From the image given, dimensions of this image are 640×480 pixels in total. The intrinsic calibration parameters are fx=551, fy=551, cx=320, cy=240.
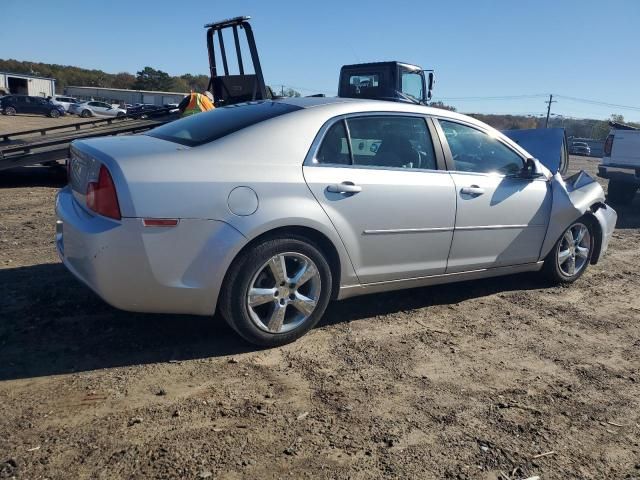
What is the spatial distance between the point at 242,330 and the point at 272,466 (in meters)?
1.14

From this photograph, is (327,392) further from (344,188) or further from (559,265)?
(559,265)

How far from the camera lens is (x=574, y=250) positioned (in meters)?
5.34

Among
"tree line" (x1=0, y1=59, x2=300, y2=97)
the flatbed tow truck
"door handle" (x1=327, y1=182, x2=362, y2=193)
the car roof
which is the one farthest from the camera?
"tree line" (x1=0, y1=59, x2=300, y2=97)

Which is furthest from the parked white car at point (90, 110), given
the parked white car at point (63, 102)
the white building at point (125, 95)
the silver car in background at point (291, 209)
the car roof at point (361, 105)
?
the silver car in background at point (291, 209)

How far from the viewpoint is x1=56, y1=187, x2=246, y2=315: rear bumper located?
307 cm

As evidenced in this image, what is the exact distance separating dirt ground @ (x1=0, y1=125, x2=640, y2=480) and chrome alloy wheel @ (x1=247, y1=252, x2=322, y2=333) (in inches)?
7.9

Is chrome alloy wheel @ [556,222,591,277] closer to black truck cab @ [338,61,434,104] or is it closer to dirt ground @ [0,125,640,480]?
dirt ground @ [0,125,640,480]

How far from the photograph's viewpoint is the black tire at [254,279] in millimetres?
3346

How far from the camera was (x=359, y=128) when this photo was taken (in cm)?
393

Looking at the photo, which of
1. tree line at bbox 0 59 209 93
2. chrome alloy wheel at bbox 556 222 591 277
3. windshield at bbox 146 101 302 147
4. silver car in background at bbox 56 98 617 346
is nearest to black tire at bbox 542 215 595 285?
chrome alloy wheel at bbox 556 222 591 277

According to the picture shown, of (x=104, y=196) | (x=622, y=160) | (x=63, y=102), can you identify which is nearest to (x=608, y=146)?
(x=622, y=160)

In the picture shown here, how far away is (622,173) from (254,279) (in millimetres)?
9057

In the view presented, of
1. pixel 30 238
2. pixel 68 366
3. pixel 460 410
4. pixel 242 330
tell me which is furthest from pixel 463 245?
pixel 30 238

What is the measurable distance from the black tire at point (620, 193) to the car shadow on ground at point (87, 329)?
314 inches
